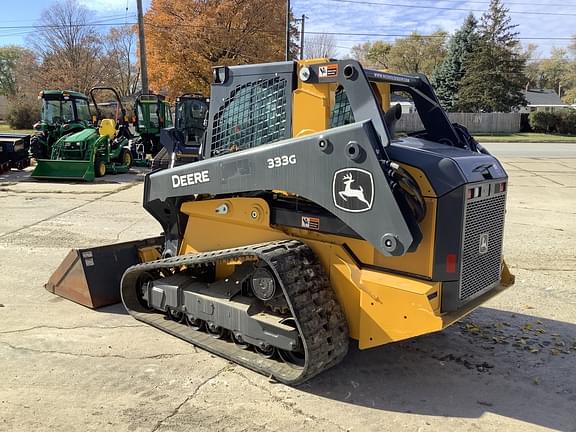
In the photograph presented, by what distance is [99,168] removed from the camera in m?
16.0

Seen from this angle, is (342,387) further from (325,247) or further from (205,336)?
(205,336)

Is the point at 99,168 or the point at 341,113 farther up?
the point at 341,113

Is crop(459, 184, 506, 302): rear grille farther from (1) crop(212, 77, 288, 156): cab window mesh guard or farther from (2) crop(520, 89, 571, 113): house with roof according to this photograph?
(2) crop(520, 89, 571, 113): house with roof

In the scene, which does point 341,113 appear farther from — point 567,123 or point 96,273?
point 567,123

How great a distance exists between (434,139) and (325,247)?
59.1 inches

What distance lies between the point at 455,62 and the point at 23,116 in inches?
1356

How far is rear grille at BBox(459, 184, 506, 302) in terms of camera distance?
12.3 ft

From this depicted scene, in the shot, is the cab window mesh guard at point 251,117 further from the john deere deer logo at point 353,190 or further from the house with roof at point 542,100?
the house with roof at point 542,100

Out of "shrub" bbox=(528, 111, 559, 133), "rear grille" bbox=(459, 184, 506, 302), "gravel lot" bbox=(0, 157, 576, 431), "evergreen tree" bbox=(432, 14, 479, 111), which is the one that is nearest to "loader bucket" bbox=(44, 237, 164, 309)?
"gravel lot" bbox=(0, 157, 576, 431)

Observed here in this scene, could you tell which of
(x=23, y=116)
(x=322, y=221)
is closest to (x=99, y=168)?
(x=322, y=221)

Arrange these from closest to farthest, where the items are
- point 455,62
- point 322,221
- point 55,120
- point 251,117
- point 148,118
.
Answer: point 322,221 < point 251,117 < point 55,120 < point 148,118 < point 455,62

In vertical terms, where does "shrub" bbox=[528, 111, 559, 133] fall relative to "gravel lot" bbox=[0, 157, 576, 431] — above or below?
above

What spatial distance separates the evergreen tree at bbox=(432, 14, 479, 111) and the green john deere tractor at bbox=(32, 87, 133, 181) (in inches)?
1327

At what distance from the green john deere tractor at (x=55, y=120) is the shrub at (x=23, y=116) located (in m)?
26.0
